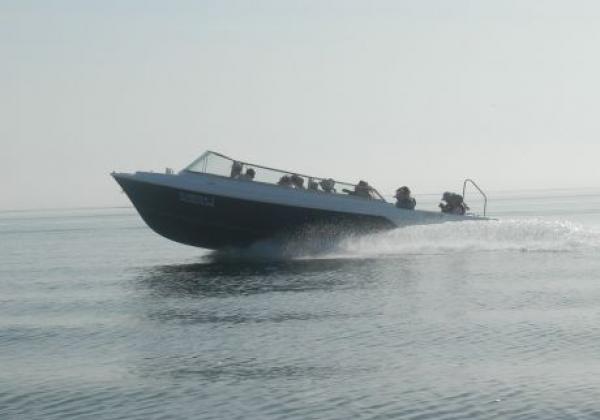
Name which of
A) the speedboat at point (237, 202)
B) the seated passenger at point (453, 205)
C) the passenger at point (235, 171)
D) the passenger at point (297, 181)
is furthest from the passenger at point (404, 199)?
the passenger at point (235, 171)

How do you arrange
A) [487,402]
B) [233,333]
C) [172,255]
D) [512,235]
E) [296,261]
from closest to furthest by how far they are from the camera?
[487,402]
[233,333]
[296,261]
[512,235]
[172,255]

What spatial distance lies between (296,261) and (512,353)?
18.6 meters

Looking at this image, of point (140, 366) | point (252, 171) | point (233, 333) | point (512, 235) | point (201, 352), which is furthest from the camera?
point (512, 235)

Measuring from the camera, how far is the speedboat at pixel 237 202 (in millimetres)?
31422

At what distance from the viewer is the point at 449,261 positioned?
34094 mm

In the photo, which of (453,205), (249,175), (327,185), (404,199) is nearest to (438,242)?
(453,205)

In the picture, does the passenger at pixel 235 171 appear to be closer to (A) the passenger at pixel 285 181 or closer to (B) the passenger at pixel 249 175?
(B) the passenger at pixel 249 175

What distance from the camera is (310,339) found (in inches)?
707

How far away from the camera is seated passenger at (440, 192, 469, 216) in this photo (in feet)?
114

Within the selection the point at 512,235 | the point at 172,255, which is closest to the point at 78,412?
the point at 512,235

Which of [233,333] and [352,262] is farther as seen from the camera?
[352,262]

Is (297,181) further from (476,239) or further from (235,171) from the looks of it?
(476,239)

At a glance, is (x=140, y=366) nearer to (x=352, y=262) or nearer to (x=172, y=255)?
(x=352, y=262)

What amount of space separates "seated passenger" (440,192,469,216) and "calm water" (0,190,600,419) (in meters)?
1.73
